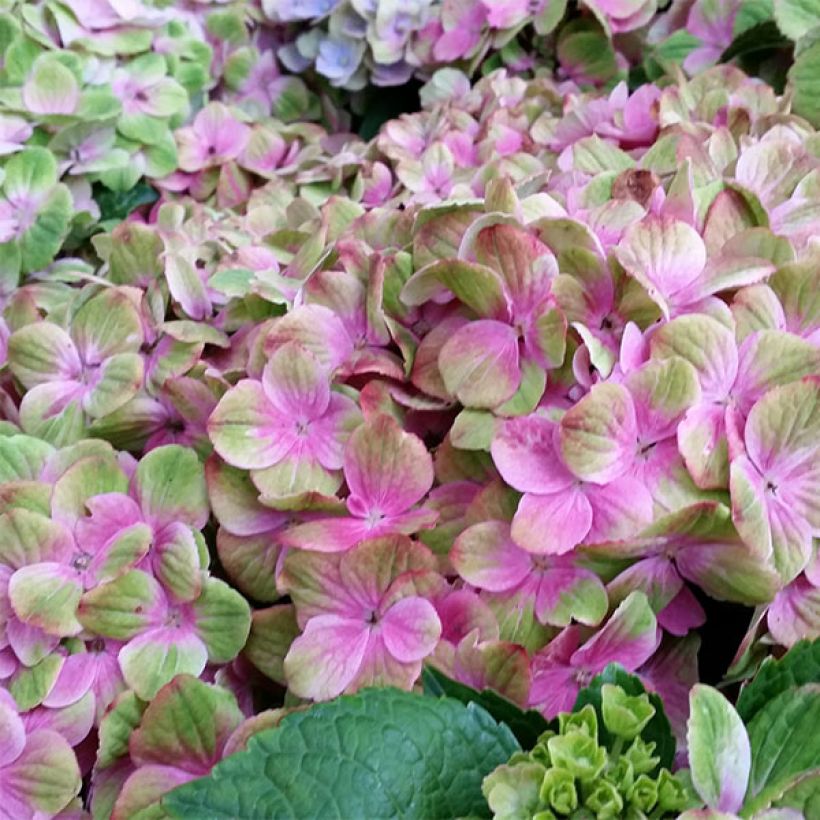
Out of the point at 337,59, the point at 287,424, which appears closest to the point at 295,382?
the point at 287,424

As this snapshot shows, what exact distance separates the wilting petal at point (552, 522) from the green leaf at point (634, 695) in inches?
2.3

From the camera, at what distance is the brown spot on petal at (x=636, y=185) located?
0.59 meters

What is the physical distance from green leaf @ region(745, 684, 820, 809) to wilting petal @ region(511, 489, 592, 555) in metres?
0.10

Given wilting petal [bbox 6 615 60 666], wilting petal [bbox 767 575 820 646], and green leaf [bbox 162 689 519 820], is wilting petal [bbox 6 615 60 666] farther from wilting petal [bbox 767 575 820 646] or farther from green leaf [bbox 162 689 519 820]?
wilting petal [bbox 767 575 820 646]

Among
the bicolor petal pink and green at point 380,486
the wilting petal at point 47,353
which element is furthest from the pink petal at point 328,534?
the wilting petal at point 47,353

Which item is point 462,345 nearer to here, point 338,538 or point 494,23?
point 338,538

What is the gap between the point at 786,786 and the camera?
13.7 inches

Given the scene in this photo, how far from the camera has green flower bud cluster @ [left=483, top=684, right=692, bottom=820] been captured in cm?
36

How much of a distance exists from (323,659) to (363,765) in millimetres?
77

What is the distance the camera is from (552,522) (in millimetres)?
453

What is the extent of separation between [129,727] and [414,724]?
16 cm

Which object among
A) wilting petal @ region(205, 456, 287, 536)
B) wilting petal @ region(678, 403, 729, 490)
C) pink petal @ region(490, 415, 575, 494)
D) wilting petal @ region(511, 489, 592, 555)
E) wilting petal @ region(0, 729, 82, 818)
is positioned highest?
wilting petal @ region(678, 403, 729, 490)

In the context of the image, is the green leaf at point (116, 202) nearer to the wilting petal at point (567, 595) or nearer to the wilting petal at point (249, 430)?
the wilting petal at point (249, 430)

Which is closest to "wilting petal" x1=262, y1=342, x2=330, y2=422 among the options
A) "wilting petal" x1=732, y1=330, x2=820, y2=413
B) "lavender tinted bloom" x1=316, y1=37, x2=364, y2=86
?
"wilting petal" x1=732, y1=330, x2=820, y2=413
